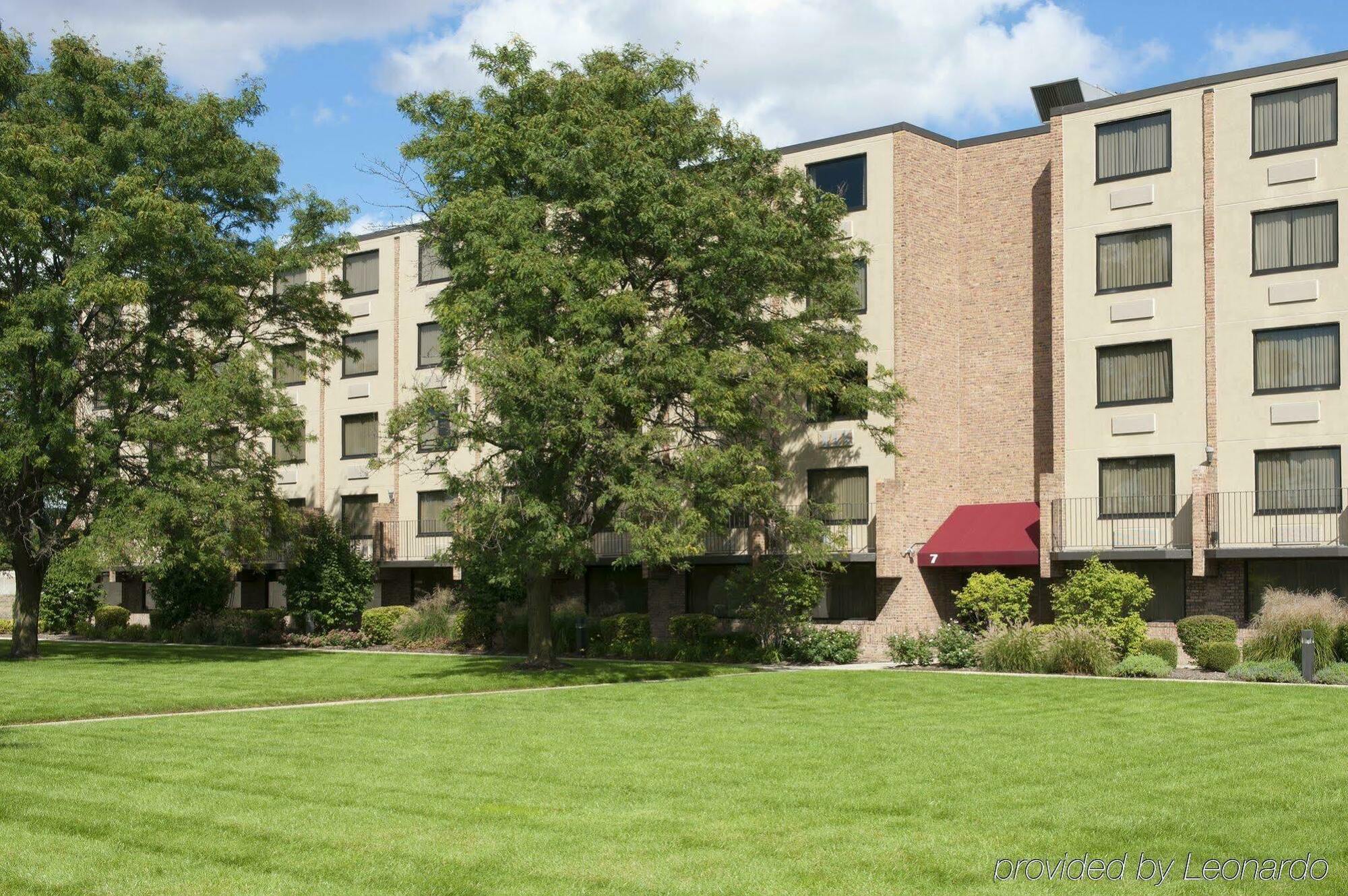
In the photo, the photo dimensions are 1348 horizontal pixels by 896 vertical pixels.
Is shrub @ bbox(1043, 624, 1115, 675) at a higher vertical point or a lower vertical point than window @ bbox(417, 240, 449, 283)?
lower

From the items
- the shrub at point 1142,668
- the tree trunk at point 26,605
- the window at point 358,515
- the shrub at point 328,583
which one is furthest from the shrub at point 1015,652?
the window at point 358,515

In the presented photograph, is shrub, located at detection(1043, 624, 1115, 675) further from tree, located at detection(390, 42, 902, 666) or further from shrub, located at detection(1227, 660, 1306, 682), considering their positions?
tree, located at detection(390, 42, 902, 666)

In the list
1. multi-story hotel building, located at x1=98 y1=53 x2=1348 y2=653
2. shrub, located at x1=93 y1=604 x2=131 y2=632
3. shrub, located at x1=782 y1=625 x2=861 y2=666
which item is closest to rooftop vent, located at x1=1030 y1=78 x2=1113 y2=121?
multi-story hotel building, located at x1=98 y1=53 x2=1348 y2=653

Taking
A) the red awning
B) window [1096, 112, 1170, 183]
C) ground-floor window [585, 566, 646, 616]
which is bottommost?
ground-floor window [585, 566, 646, 616]

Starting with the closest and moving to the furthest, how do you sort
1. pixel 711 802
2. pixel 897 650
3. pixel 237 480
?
pixel 711 802 < pixel 897 650 < pixel 237 480

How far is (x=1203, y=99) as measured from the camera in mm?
33375

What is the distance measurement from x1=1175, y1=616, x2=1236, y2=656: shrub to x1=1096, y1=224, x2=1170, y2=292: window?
8061mm

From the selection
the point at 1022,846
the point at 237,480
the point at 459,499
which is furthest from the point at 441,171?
the point at 1022,846

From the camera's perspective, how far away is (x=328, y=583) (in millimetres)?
42938

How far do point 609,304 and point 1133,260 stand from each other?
14354 millimetres

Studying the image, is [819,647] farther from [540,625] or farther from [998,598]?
[540,625]

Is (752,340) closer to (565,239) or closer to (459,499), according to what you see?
(565,239)

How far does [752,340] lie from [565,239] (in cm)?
434

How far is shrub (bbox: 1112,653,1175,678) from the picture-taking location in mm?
28438
